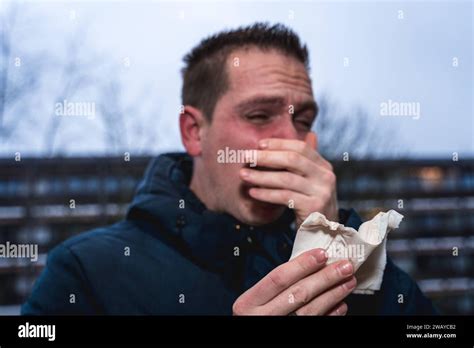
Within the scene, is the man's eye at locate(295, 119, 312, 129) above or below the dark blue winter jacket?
above

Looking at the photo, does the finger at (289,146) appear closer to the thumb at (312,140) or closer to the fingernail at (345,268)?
the thumb at (312,140)

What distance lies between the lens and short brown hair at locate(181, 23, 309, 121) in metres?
1.89

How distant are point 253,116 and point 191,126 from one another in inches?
7.9

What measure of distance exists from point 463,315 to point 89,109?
1.42 meters

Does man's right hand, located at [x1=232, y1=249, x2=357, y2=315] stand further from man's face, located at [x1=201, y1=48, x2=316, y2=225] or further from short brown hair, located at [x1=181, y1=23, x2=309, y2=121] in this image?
short brown hair, located at [x1=181, y1=23, x2=309, y2=121]

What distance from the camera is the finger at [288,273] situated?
1.74m

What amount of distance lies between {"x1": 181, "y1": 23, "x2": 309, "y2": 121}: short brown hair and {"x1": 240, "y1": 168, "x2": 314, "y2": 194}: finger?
0.25 meters

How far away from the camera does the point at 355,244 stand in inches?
71.3

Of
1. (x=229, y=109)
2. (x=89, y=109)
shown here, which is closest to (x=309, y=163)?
(x=229, y=109)

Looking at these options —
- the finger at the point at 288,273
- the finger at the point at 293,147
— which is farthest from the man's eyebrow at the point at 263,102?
the finger at the point at 288,273

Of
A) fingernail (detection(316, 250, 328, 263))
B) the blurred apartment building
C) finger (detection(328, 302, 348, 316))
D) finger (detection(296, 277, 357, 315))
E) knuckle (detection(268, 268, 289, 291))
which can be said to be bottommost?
finger (detection(328, 302, 348, 316))

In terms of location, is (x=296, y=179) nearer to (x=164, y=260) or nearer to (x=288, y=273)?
(x=288, y=273)

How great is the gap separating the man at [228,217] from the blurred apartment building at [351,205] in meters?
0.06

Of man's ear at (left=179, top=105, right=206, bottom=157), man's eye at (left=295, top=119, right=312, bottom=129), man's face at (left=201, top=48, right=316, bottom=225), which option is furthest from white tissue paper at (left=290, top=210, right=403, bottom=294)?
man's ear at (left=179, top=105, right=206, bottom=157)
